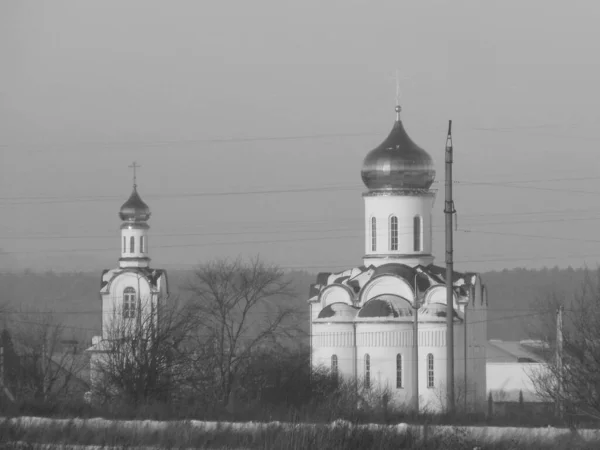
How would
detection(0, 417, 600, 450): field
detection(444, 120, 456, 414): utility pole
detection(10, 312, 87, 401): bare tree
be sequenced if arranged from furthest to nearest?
1. detection(10, 312, 87, 401): bare tree
2. detection(444, 120, 456, 414): utility pole
3. detection(0, 417, 600, 450): field

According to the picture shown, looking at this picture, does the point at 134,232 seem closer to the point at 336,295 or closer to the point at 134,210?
the point at 134,210

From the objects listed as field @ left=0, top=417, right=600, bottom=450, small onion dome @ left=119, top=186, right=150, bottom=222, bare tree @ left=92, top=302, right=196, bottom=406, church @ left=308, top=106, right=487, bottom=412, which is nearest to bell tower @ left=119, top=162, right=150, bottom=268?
small onion dome @ left=119, top=186, right=150, bottom=222

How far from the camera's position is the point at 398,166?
44375 millimetres

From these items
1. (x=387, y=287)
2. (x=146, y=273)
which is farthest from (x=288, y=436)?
(x=146, y=273)

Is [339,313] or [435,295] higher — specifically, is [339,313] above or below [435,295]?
below

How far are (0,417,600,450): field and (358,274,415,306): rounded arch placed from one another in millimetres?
23659

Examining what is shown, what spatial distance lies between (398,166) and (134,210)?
1142 centimetres

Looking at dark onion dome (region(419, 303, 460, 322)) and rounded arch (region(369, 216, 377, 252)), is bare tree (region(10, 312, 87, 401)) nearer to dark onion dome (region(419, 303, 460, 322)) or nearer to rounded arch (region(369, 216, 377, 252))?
rounded arch (region(369, 216, 377, 252))

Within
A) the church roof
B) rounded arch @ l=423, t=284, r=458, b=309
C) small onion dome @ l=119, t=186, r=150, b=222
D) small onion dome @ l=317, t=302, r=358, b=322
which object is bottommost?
small onion dome @ l=317, t=302, r=358, b=322

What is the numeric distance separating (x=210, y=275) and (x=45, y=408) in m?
24.9

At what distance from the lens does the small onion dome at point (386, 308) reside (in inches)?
1686

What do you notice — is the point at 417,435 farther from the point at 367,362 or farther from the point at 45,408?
the point at 367,362

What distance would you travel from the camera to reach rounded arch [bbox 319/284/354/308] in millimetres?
44719

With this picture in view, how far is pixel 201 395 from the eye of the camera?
32.7m
